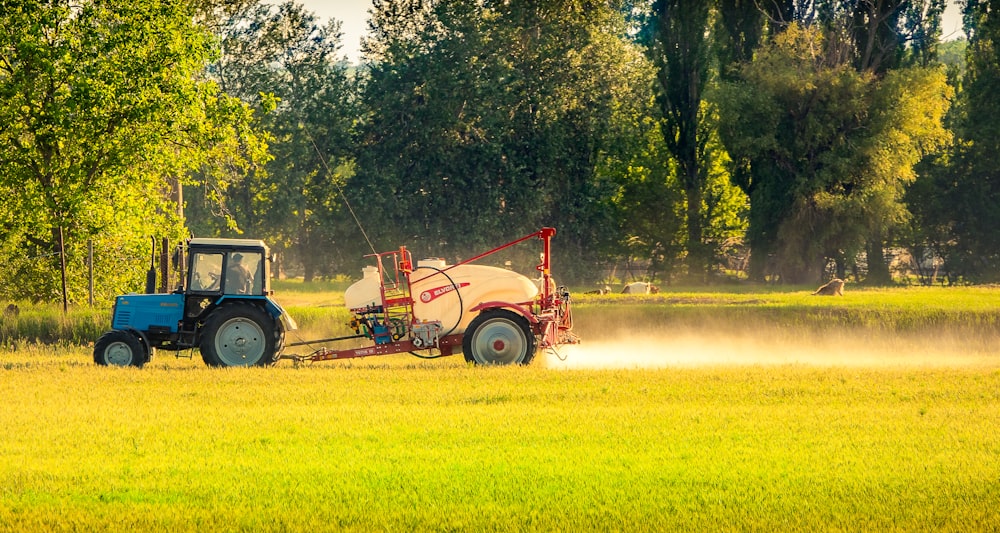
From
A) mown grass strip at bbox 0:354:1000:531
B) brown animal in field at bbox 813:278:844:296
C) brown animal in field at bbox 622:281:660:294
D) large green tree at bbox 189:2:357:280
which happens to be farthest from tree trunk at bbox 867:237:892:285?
mown grass strip at bbox 0:354:1000:531

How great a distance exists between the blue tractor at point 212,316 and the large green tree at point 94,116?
370 inches

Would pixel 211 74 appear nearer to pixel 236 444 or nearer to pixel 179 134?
pixel 179 134

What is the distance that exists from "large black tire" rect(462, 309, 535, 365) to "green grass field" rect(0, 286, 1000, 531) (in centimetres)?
52

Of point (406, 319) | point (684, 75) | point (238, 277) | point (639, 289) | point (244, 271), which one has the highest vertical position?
point (684, 75)

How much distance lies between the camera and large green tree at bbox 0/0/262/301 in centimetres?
3134

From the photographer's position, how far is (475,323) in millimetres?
22719

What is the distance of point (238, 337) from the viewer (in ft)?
74.5

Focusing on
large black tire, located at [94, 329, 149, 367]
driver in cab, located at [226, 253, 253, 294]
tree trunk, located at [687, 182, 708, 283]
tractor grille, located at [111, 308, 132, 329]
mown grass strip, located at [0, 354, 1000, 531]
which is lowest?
mown grass strip, located at [0, 354, 1000, 531]

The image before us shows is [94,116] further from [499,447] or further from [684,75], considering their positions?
[684,75]

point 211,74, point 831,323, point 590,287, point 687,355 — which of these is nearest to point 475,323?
point 687,355

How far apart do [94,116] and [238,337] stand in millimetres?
11299

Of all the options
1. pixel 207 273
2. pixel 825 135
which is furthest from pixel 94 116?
pixel 825 135

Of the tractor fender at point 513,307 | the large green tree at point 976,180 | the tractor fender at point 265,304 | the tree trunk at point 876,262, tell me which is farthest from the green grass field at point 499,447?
the large green tree at point 976,180

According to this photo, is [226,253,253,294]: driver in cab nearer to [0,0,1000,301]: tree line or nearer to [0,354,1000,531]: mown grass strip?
[0,354,1000,531]: mown grass strip
